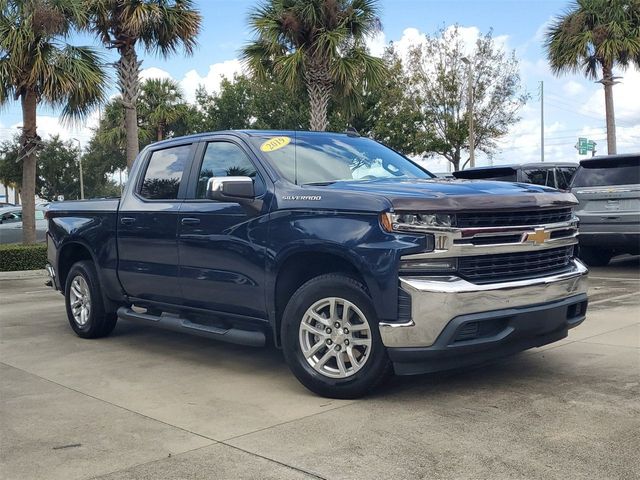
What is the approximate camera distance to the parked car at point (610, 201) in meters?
10.9

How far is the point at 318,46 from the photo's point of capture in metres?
18.0

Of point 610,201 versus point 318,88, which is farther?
point 318,88

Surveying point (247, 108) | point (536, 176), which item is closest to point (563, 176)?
point (536, 176)

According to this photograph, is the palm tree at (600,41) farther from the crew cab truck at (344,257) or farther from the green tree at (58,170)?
the green tree at (58,170)

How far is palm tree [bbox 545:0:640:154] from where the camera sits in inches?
856

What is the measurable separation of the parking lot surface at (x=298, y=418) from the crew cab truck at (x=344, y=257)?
0.35 metres

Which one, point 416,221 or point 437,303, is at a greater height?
point 416,221

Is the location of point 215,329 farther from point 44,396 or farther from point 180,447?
point 180,447

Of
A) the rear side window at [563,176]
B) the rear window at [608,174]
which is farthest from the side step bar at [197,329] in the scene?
the rear side window at [563,176]

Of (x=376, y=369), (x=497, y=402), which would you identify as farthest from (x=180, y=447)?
(x=497, y=402)

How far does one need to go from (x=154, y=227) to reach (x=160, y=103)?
27.4 m

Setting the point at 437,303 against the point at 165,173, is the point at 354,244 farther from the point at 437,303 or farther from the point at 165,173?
the point at 165,173

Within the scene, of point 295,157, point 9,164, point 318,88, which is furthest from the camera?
point 9,164

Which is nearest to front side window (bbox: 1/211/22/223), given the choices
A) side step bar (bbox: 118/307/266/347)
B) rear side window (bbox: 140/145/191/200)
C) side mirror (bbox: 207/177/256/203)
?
side step bar (bbox: 118/307/266/347)
